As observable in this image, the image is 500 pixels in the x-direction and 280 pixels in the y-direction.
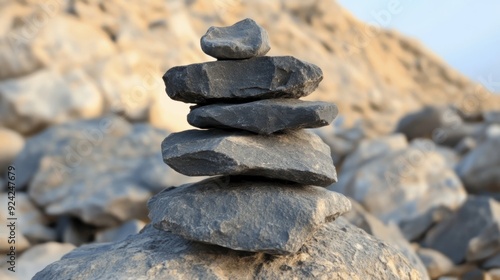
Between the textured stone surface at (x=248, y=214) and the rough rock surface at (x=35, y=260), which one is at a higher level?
the textured stone surface at (x=248, y=214)

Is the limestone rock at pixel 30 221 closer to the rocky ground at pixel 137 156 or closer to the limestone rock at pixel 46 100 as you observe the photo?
the rocky ground at pixel 137 156

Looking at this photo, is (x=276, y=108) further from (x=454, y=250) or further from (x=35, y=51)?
(x=35, y=51)

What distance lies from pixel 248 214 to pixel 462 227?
5.90m

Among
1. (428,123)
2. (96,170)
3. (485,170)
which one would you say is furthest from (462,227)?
(428,123)

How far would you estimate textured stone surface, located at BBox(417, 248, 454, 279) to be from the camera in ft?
25.0

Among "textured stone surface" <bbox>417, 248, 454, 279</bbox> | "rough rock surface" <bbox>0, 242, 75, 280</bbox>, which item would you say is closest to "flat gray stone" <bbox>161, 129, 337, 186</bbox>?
"rough rock surface" <bbox>0, 242, 75, 280</bbox>

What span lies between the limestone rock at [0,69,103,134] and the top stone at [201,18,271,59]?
24.6 feet

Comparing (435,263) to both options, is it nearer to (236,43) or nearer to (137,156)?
(137,156)

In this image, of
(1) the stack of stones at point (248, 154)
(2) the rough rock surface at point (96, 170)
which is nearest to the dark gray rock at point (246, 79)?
(1) the stack of stones at point (248, 154)

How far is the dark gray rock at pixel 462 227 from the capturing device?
805 cm

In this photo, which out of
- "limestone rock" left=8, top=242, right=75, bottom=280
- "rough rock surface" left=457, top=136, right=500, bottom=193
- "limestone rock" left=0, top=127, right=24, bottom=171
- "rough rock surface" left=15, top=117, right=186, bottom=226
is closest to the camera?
"limestone rock" left=8, top=242, right=75, bottom=280

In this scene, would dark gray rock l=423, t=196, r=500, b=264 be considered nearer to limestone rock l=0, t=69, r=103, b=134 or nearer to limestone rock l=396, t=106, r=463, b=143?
limestone rock l=396, t=106, r=463, b=143

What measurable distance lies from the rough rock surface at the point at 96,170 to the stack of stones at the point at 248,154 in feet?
15.6

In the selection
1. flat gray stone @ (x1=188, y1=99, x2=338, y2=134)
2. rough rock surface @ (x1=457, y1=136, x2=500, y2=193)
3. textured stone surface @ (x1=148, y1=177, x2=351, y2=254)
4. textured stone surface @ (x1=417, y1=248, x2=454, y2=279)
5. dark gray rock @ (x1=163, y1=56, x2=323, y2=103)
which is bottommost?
textured stone surface @ (x1=417, y1=248, x2=454, y2=279)
